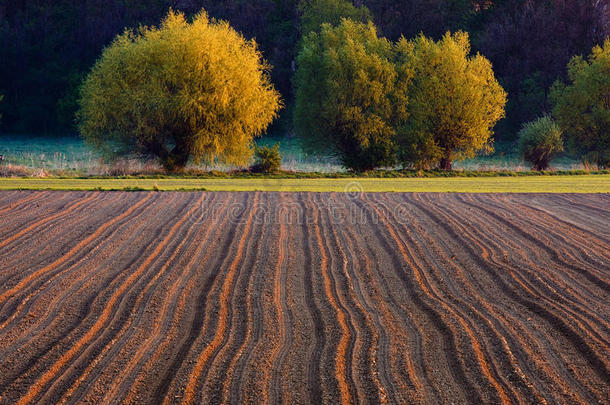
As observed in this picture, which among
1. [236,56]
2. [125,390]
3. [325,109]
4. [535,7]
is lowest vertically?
[125,390]

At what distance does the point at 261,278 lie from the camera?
486 inches

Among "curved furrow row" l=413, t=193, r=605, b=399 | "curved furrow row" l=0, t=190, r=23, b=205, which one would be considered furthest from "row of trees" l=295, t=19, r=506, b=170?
"curved furrow row" l=0, t=190, r=23, b=205

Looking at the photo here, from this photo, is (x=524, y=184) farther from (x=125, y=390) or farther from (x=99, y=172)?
(x=125, y=390)

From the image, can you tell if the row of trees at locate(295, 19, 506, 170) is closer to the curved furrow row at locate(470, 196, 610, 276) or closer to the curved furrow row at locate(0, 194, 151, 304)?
the curved furrow row at locate(470, 196, 610, 276)

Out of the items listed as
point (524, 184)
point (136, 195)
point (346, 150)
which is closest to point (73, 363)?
point (136, 195)

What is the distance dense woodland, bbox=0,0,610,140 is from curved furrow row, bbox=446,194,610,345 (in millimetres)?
45818

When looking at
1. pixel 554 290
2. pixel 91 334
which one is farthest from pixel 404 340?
pixel 91 334

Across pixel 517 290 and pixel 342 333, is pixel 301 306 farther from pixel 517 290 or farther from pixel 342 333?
pixel 517 290

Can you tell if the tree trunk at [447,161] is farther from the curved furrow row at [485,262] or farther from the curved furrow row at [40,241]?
the curved furrow row at [40,241]

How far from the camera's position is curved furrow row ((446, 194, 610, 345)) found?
9898mm

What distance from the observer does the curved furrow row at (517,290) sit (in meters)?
8.23

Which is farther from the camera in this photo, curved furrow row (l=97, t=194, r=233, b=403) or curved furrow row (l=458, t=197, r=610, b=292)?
curved furrow row (l=458, t=197, r=610, b=292)

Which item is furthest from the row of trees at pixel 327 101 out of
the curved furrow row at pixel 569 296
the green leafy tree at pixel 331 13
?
the curved furrow row at pixel 569 296

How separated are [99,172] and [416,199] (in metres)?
18.1
